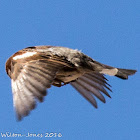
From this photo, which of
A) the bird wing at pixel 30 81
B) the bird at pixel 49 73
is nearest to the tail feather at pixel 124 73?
the bird at pixel 49 73

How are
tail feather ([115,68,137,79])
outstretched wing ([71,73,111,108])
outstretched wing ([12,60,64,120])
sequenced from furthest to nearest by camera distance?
outstretched wing ([71,73,111,108]) < tail feather ([115,68,137,79]) < outstretched wing ([12,60,64,120])

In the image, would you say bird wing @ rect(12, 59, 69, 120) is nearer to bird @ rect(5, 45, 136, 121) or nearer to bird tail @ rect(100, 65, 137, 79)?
bird @ rect(5, 45, 136, 121)

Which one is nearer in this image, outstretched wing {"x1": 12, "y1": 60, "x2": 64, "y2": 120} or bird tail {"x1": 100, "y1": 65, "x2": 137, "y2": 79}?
outstretched wing {"x1": 12, "y1": 60, "x2": 64, "y2": 120}

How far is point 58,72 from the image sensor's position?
6.83 m

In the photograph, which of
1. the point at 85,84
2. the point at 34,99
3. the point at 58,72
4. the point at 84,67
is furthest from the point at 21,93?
the point at 85,84

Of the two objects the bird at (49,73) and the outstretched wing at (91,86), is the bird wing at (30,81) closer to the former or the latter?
the bird at (49,73)

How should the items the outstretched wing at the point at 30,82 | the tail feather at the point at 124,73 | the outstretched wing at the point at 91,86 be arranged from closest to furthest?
the outstretched wing at the point at 30,82
the tail feather at the point at 124,73
the outstretched wing at the point at 91,86

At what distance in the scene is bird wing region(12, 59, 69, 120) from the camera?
5.82m

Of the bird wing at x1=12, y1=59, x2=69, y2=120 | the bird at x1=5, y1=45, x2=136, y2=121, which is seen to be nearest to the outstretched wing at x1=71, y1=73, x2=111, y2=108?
the bird at x1=5, y1=45, x2=136, y2=121

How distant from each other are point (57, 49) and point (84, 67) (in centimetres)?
52

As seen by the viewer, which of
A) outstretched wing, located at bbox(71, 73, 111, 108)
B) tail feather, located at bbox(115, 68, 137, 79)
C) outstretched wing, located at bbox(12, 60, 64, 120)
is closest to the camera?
outstretched wing, located at bbox(12, 60, 64, 120)

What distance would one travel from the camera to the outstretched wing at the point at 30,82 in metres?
5.82

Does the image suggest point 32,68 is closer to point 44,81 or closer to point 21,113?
point 44,81

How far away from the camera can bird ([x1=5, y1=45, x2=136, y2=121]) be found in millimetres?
5961
